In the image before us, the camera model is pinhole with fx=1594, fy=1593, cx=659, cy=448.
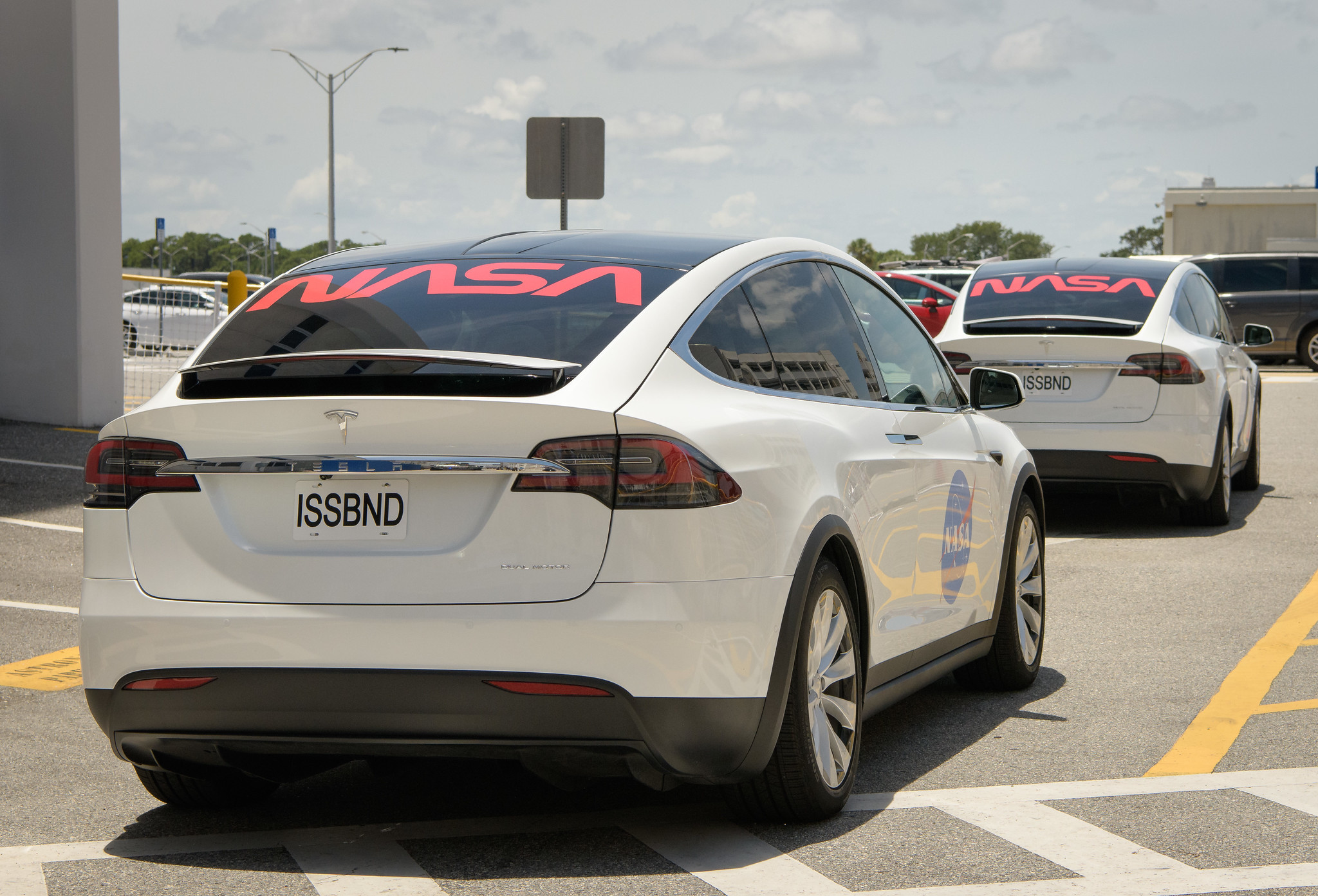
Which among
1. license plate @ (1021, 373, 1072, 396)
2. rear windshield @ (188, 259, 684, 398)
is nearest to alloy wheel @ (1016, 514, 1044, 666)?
rear windshield @ (188, 259, 684, 398)

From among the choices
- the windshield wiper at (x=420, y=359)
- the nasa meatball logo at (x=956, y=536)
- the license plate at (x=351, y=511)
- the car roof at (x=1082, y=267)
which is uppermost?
the car roof at (x=1082, y=267)

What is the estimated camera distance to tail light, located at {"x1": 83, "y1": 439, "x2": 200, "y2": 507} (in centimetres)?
394

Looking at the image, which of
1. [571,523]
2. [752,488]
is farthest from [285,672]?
[752,488]

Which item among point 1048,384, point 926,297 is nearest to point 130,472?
point 1048,384

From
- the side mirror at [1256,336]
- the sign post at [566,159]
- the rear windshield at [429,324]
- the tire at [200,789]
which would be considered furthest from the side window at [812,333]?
the side mirror at [1256,336]

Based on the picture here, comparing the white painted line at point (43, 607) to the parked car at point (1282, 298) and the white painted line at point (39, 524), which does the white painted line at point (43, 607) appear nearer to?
the white painted line at point (39, 524)

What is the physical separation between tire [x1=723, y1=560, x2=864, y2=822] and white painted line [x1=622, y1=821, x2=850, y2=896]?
0.36ft

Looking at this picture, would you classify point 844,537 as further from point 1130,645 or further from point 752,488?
point 1130,645

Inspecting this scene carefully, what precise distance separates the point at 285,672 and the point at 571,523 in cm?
78

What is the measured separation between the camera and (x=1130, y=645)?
22.7 ft

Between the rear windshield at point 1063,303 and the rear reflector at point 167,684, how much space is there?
7.25 m

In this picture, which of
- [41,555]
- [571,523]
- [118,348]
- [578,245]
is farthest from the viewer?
[118,348]

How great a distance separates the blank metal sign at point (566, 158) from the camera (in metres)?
12.3

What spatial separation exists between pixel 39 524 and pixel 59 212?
584 centimetres
